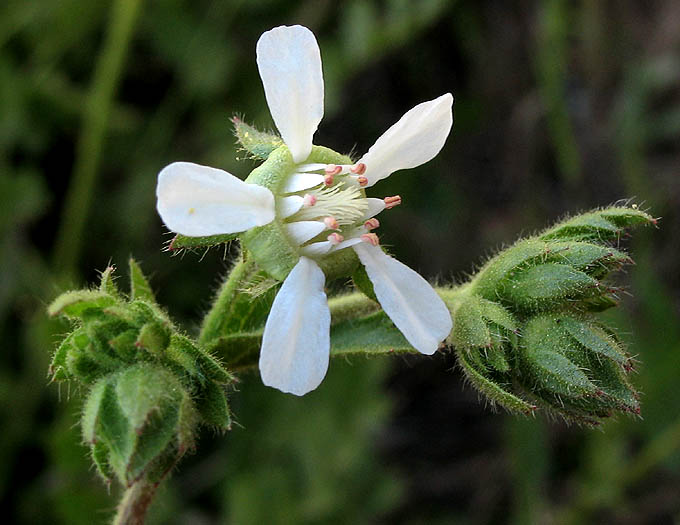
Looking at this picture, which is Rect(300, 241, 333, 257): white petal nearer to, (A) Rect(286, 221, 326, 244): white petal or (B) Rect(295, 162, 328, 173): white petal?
(A) Rect(286, 221, 326, 244): white petal

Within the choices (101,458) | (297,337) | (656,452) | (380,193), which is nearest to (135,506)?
(101,458)

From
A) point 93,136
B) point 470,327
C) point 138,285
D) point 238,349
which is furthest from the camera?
point 93,136

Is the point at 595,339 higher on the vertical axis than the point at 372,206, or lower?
lower

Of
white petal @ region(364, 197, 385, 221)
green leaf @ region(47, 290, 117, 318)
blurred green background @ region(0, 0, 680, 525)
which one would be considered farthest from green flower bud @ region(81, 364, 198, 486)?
blurred green background @ region(0, 0, 680, 525)

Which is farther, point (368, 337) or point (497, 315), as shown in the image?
point (368, 337)

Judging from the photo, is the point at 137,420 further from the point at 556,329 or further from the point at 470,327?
the point at 556,329

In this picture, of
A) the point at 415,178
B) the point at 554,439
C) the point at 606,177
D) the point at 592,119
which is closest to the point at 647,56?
the point at 592,119
